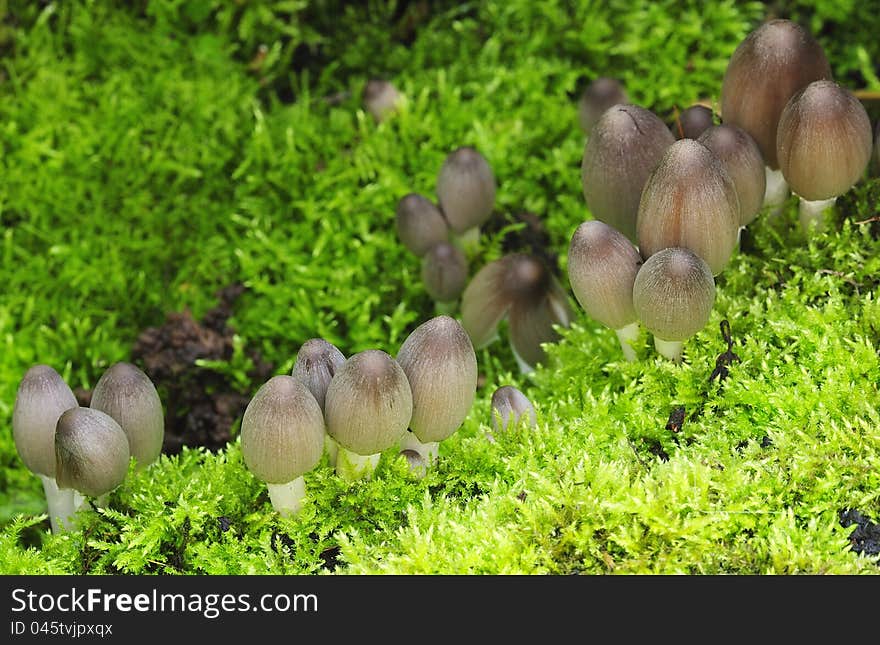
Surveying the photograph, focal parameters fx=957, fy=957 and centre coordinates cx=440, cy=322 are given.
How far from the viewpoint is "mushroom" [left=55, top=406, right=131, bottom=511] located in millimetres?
1795

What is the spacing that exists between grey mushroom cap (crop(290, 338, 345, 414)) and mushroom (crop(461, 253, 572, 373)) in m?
0.81

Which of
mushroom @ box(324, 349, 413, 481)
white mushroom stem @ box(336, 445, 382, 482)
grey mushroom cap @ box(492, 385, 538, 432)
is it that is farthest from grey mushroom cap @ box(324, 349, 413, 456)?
grey mushroom cap @ box(492, 385, 538, 432)

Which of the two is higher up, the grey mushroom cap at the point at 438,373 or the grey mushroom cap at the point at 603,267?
the grey mushroom cap at the point at 603,267

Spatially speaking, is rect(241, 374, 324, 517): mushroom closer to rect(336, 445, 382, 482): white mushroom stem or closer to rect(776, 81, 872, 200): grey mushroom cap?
rect(336, 445, 382, 482): white mushroom stem

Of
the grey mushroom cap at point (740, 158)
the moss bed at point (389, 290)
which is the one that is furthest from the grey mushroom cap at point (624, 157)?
the moss bed at point (389, 290)

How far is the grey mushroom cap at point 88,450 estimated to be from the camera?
1795mm

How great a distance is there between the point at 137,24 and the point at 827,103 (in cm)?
250

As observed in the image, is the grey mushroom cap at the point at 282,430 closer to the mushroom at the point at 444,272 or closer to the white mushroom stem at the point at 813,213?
the mushroom at the point at 444,272

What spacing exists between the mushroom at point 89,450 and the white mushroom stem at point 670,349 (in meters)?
1.14

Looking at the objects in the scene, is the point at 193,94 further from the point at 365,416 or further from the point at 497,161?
the point at 365,416

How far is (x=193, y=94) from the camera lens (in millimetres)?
3336

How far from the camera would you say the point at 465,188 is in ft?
9.18

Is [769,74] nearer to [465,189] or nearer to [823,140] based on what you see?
[823,140]
